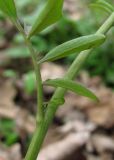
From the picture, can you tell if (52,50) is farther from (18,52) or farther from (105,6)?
(18,52)

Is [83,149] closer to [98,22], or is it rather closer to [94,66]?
[94,66]

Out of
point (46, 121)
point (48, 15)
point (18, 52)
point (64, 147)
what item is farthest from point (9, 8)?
point (18, 52)

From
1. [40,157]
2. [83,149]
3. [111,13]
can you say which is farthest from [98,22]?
[111,13]

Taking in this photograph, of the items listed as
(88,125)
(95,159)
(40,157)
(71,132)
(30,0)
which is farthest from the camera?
(30,0)

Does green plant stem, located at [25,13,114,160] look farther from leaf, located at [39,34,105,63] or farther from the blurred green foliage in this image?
the blurred green foliage

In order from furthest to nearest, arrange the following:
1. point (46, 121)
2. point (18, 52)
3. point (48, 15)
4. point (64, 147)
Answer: point (18, 52), point (64, 147), point (46, 121), point (48, 15)

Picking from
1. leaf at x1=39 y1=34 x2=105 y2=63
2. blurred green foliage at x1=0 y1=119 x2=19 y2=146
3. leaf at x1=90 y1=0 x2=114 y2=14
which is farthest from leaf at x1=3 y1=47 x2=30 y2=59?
leaf at x1=39 y1=34 x2=105 y2=63

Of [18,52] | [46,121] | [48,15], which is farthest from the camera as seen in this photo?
[18,52]

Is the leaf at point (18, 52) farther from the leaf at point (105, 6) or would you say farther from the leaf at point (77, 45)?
the leaf at point (77, 45)
